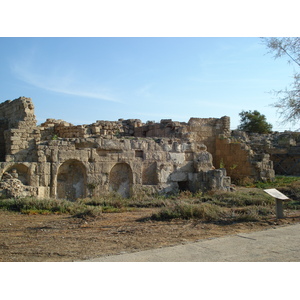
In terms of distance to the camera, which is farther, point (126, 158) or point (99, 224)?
point (126, 158)

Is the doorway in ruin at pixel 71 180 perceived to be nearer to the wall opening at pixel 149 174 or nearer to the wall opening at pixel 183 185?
the wall opening at pixel 149 174

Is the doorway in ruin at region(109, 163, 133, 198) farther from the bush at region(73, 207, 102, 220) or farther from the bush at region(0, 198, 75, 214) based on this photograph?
the bush at region(73, 207, 102, 220)

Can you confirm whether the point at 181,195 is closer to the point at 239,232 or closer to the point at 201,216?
the point at 201,216

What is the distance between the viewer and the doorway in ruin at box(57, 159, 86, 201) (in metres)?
11.6

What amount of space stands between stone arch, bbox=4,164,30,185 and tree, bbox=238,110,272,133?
939 inches

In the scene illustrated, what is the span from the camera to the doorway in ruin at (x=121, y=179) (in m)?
12.2

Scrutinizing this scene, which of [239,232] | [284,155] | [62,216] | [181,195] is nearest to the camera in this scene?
[239,232]

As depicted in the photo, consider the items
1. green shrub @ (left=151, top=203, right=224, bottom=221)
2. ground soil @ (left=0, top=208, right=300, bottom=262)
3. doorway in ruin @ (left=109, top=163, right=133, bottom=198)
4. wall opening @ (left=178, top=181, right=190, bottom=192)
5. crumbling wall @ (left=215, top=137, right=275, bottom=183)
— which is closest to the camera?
ground soil @ (left=0, top=208, right=300, bottom=262)

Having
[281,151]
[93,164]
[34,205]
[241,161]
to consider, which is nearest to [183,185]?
[93,164]

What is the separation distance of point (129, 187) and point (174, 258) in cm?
746

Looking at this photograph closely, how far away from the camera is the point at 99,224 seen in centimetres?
777

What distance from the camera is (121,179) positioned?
12.4 meters

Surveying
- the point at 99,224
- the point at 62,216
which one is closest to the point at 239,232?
the point at 99,224

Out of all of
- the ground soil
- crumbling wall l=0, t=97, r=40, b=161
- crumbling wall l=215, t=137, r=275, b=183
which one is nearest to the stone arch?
crumbling wall l=0, t=97, r=40, b=161
